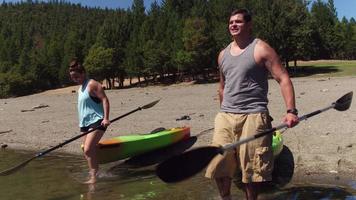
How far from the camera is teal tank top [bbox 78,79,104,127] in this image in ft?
28.1

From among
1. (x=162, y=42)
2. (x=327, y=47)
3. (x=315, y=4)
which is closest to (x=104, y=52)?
(x=162, y=42)

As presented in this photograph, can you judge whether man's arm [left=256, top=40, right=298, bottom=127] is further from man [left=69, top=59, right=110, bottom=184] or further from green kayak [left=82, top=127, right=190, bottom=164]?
green kayak [left=82, top=127, right=190, bottom=164]

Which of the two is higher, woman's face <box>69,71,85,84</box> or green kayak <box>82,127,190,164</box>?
woman's face <box>69,71,85,84</box>

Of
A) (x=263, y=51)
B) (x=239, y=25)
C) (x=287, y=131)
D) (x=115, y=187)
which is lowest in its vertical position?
(x=115, y=187)

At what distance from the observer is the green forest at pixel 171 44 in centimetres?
5712

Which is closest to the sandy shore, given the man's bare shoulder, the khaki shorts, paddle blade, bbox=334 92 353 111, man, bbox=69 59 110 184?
paddle blade, bbox=334 92 353 111

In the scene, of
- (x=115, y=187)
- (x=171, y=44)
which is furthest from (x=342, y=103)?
(x=171, y=44)

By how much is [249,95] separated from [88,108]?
3657mm

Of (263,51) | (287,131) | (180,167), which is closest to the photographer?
(263,51)

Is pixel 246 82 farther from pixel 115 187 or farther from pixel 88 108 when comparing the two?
pixel 115 187

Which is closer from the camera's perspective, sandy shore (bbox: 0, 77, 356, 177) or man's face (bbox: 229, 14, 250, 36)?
man's face (bbox: 229, 14, 250, 36)

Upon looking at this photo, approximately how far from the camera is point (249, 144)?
5.62m

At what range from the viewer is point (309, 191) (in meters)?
7.53

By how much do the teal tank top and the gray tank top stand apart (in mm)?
3357
